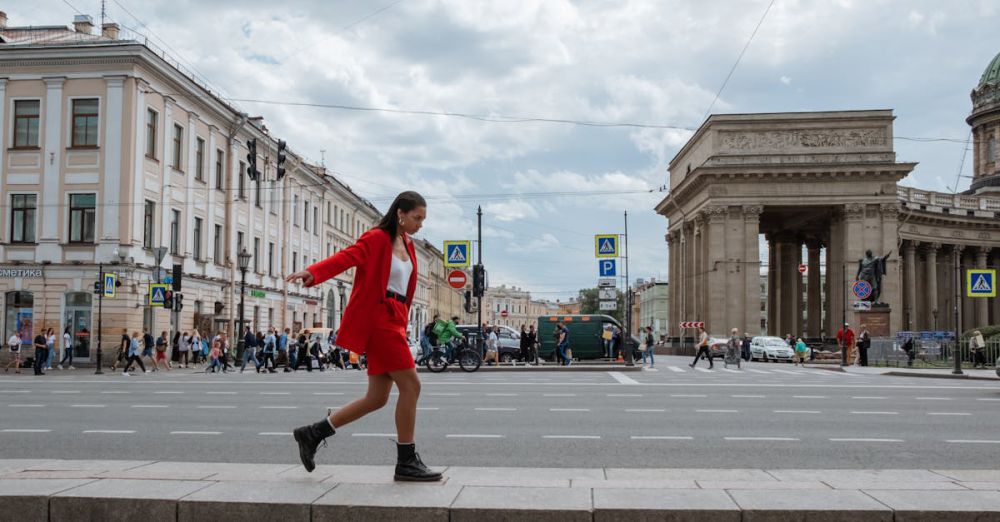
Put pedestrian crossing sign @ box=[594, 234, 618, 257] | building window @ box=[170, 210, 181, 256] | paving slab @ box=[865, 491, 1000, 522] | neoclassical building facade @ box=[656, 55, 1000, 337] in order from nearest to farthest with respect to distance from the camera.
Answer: paving slab @ box=[865, 491, 1000, 522]
pedestrian crossing sign @ box=[594, 234, 618, 257]
building window @ box=[170, 210, 181, 256]
neoclassical building facade @ box=[656, 55, 1000, 337]

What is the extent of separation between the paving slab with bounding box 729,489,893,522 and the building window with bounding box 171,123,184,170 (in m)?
38.0

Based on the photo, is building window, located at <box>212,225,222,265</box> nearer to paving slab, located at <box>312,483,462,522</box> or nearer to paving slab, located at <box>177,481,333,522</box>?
paving slab, located at <box>177,481,333,522</box>

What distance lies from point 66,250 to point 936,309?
7976 centimetres

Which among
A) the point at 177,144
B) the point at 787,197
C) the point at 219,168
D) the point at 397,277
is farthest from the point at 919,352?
the point at 397,277

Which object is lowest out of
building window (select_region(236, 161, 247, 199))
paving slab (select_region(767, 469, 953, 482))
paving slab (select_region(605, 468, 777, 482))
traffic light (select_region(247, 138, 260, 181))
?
paving slab (select_region(605, 468, 777, 482))

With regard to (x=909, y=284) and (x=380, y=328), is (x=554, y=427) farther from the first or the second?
(x=909, y=284)

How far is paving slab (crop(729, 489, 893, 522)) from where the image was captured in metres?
4.81

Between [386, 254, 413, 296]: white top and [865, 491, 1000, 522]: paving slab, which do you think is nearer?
[865, 491, 1000, 522]: paving slab

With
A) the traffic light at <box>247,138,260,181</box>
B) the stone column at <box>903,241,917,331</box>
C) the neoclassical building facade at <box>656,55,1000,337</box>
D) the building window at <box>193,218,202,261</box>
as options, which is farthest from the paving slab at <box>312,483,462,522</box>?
the stone column at <box>903,241,917,331</box>

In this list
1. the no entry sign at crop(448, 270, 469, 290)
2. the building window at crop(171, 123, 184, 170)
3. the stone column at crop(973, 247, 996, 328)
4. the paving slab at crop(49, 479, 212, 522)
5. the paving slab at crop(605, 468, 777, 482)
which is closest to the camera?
the paving slab at crop(49, 479, 212, 522)

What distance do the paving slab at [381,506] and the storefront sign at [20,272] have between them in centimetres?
3485

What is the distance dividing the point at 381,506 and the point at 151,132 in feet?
117

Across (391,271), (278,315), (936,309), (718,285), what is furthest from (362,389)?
(936,309)

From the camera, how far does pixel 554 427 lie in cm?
1124
